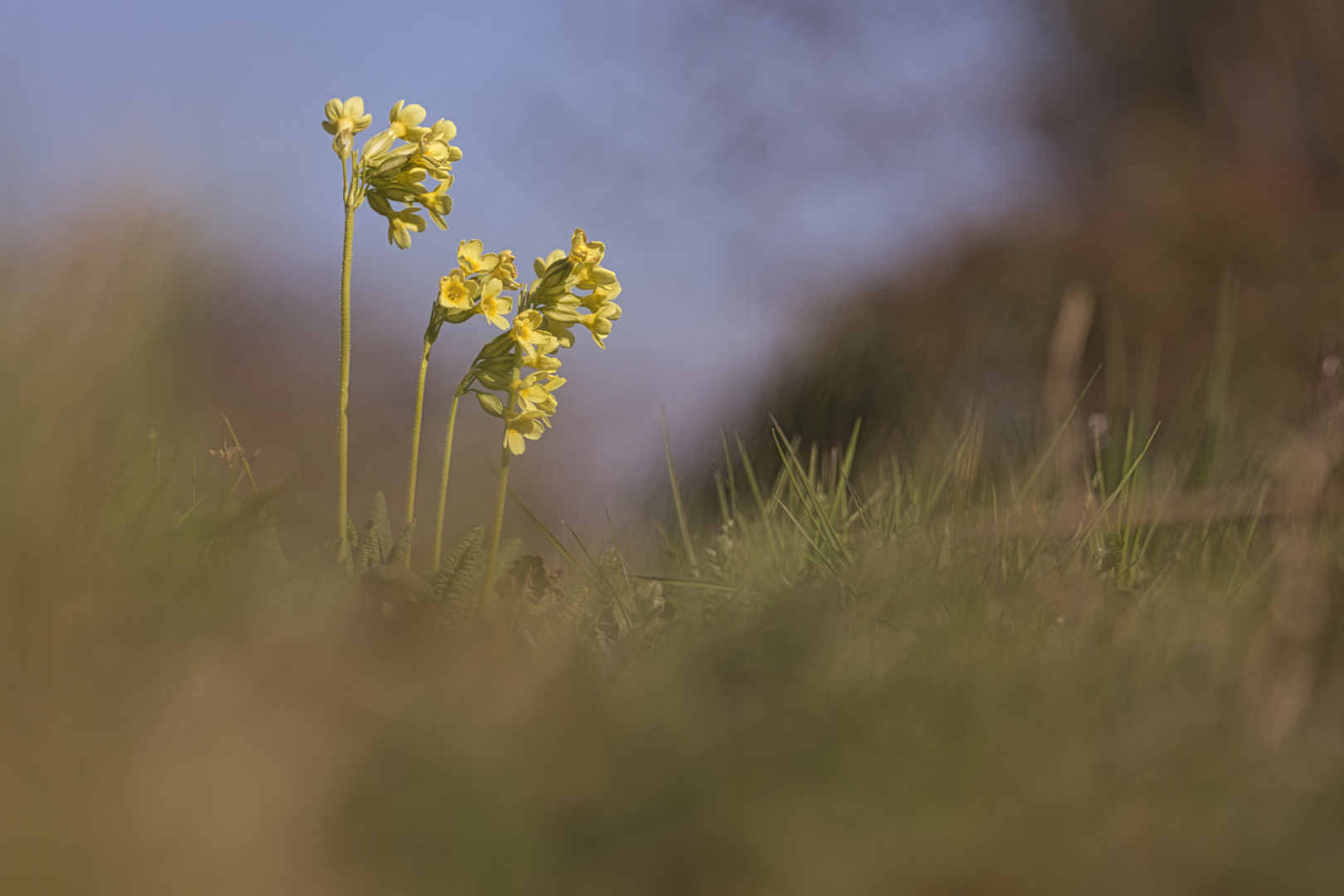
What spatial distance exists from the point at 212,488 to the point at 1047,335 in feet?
12.2

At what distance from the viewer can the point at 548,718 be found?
0.67 m

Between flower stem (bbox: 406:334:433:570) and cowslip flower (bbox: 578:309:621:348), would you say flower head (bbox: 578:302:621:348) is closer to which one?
cowslip flower (bbox: 578:309:621:348)

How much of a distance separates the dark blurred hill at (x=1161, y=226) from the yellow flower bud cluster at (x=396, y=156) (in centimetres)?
198

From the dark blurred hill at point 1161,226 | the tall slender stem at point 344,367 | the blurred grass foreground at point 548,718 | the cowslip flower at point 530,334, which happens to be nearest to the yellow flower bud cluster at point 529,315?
the cowslip flower at point 530,334

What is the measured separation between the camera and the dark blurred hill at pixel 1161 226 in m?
4.12

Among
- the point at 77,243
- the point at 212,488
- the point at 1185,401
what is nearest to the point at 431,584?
the point at 212,488

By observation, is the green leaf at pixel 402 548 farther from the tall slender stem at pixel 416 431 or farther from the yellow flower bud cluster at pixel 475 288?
the yellow flower bud cluster at pixel 475 288

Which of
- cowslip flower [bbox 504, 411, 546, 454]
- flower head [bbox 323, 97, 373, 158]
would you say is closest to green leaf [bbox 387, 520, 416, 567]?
cowslip flower [bbox 504, 411, 546, 454]

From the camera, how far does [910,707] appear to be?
2.45 ft

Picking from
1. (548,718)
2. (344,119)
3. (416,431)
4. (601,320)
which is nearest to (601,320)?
(601,320)

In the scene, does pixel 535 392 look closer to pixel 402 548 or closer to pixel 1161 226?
pixel 402 548

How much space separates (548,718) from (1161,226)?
16.3ft

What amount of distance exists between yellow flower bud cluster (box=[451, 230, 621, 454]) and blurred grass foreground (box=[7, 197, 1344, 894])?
46 centimetres

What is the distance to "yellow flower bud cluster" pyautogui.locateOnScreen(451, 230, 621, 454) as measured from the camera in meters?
1.56
